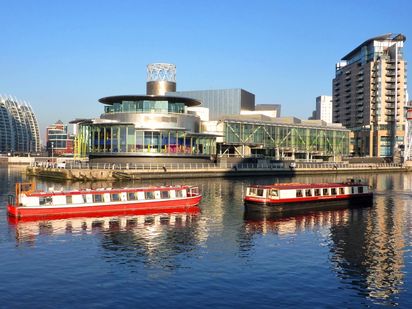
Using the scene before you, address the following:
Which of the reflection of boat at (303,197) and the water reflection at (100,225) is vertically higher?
the reflection of boat at (303,197)

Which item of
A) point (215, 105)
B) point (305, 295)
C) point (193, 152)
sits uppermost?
point (215, 105)

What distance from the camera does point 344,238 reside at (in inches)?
1978

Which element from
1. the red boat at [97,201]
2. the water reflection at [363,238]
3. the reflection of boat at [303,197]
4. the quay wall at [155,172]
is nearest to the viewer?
the water reflection at [363,238]

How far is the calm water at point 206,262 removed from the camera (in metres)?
30.9

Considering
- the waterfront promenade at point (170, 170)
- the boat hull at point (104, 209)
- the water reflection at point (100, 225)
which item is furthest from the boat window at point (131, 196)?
the waterfront promenade at point (170, 170)

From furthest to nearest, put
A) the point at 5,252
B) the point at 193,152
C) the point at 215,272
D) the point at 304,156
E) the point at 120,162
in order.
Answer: the point at 304,156, the point at 193,152, the point at 120,162, the point at 5,252, the point at 215,272

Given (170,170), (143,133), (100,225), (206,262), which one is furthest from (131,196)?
(143,133)

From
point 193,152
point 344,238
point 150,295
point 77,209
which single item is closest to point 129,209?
point 77,209

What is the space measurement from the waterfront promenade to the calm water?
2229 inches

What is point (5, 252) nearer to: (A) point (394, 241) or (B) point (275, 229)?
(B) point (275, 229)

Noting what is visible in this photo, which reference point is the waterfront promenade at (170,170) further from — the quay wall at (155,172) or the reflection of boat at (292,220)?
the reflection of boat at (292,220)

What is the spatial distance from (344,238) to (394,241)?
4982 mm

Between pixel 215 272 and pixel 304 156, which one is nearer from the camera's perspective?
pixel 215 272

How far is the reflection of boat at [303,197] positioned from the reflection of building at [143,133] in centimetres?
6858
